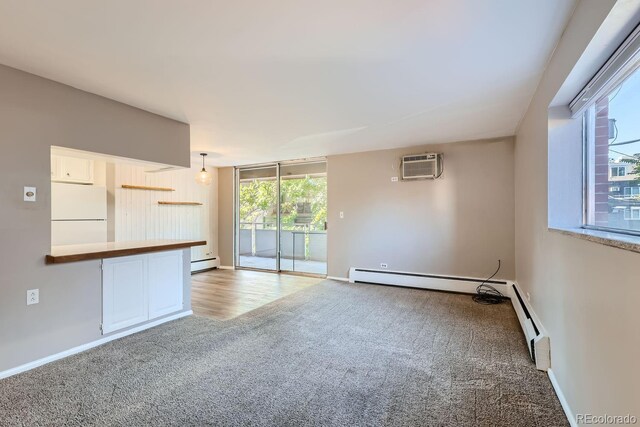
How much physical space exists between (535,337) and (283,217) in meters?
4.67

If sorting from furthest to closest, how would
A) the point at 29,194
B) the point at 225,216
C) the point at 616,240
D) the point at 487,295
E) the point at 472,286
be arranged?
the point at 225,216, the point at 472,286, the point at 487,295, the point at 29,194, the point at 616,240

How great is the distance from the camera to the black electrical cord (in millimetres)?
3991

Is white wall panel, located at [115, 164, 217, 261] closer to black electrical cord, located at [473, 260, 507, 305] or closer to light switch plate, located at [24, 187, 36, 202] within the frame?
light switch plate, located at [24, 187, 36, 202]

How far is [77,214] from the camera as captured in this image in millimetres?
4078

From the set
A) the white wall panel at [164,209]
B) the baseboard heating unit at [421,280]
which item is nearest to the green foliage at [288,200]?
the white wall panel at [164,209]

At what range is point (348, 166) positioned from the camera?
5.37m

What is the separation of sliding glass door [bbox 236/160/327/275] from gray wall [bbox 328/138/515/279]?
1.27 ft

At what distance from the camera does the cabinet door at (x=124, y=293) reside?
2822mm

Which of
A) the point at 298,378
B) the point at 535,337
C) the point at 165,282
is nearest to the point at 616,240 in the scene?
the point at 535,337

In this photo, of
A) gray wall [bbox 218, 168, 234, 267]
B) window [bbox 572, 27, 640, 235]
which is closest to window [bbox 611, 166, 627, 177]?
window [bbox 572, 27, 640, 235]

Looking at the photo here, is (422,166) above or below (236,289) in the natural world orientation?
above

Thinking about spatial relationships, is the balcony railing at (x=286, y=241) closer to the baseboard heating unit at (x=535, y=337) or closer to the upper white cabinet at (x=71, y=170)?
the upper white cabinet at (x=71, y=170)

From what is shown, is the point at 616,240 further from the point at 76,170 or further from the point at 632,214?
the point at 76,170

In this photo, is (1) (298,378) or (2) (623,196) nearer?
(2) (623,196)
